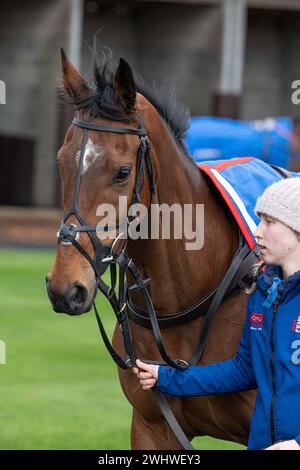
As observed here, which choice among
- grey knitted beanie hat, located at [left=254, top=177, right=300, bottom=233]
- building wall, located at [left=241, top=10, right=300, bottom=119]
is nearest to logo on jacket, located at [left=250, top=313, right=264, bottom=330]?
grey knitted beanie hat, located at [left=254, top=177, right=300, bottom=233]

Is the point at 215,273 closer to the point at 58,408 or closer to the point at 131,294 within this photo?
the point at 131,294

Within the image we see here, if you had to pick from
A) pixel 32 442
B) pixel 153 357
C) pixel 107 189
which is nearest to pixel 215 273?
pixel 153 357

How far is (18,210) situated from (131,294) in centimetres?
1625

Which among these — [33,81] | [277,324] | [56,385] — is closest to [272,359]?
[277,324]

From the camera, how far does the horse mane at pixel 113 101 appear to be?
12.1 ft

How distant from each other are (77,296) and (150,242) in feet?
2.08

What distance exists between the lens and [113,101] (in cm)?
371

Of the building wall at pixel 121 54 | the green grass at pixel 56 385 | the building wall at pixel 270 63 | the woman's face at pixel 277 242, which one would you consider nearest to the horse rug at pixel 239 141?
the green grass at pixel 56 385

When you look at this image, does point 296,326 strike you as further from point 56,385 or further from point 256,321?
point 56,385

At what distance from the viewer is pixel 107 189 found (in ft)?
11.6

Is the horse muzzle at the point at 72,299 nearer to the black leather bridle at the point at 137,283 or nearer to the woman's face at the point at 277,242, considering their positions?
the black leather bridle at the point at 137,283

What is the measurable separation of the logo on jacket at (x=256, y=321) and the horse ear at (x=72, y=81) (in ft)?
3.61

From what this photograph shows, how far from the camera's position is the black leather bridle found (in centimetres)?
351

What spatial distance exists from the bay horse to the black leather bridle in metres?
0.01
